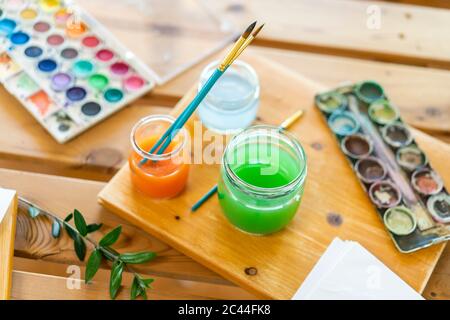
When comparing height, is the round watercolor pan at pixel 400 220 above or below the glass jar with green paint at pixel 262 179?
below

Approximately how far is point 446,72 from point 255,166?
0.47 meters

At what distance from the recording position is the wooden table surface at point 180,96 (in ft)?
2.91

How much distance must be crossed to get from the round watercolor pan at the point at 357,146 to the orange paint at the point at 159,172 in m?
0.26

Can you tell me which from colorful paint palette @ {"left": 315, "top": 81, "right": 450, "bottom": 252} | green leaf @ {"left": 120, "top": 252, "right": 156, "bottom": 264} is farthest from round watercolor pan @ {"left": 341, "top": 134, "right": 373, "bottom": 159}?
green leaf @ {"left": 120, "top": 252, "right": 156, "bottom": 264}

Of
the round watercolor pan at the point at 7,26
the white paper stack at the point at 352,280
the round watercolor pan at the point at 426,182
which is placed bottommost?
the white paper stack at the point at 352,280

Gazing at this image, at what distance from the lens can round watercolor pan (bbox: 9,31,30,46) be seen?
106cm

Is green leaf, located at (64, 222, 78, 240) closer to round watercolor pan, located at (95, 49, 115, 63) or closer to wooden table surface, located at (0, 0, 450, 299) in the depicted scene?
wooden table surface, located at (0, 0, 450, 299)

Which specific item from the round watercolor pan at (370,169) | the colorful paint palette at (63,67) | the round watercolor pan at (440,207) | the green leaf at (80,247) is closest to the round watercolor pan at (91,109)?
the colorful paint palette at (63,67)

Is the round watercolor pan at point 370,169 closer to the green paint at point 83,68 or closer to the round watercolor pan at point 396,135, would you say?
the round watercolor pan at point 396,135

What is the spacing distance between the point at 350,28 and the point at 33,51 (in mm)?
583

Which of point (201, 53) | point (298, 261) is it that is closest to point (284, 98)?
point (201, 53)

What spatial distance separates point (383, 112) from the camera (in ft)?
3.34

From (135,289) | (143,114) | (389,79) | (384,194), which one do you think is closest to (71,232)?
(135,289)

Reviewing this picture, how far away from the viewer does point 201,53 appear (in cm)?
111
